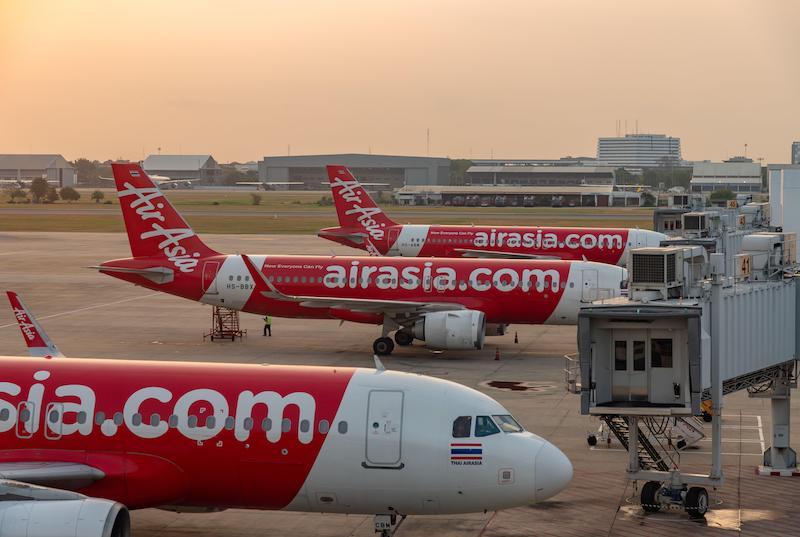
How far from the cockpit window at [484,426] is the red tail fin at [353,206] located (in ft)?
186

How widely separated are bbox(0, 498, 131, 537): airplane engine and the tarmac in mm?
6348

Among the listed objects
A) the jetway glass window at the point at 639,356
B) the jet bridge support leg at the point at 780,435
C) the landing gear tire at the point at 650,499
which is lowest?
the landing gear tire at the point at 650,499

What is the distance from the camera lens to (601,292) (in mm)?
51594

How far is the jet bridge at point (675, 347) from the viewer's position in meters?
25.3

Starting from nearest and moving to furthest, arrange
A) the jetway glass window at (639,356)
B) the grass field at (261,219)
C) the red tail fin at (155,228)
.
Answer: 1. the jetway glass window at (639,356)
2. the red tail fin at (155,228)
3. the grass field at (261,219)

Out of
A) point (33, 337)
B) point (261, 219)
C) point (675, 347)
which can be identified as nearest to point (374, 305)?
point (33, 337)

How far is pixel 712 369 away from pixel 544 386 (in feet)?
61.1

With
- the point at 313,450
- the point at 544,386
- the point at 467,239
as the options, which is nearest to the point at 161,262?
the point at 544,386

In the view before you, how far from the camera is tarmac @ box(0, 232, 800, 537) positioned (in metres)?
27.2

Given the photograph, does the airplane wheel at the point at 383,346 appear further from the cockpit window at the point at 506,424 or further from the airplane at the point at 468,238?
the cockpit window at the point at 506,424

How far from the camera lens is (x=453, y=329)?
50438 mm

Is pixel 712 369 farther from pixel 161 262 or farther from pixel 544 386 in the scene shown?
pixel 161 262

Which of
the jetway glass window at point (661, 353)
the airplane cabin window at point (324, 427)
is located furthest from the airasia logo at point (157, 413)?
the jetway glass window at point (661, 353)

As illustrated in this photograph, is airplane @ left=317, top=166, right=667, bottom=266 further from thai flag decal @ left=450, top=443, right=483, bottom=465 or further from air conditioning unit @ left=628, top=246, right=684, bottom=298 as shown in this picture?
thai flag decal @ left=450, top=443, right=483, bottom=465
